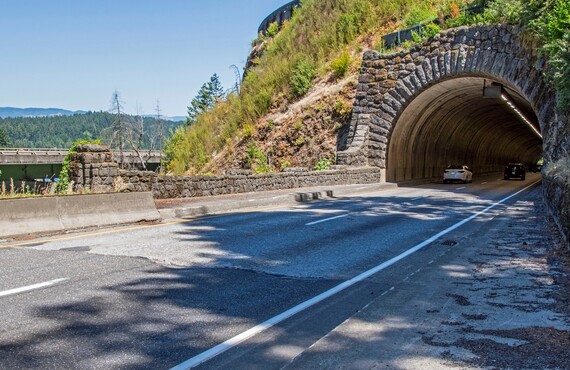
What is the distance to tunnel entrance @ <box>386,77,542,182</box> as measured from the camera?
108 feet

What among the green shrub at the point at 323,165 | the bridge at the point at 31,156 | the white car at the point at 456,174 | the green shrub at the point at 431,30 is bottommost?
the white car at the point at 456,174

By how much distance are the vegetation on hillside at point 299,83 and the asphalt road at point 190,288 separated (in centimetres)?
2135

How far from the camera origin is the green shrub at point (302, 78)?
39656 millimetres

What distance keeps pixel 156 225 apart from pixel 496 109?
35.8 m

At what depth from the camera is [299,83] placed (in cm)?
3981

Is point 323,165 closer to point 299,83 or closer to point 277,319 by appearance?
point 299,83

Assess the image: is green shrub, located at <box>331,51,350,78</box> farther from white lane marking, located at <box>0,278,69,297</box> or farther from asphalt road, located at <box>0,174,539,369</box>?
white lane marking, located at <box>0,278,69,297</box>

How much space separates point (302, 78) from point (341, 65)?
124 inches

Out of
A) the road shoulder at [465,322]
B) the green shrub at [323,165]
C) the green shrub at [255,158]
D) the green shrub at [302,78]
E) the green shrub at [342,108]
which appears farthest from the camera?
the green shrub at [302,78]

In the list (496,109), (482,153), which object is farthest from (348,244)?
(482,153)

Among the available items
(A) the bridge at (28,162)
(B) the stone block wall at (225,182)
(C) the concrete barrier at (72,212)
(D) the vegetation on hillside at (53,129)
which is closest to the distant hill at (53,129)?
(D) the vegetation on hillside at (53,129)

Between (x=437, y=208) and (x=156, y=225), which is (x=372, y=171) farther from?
(x=156, y=225)

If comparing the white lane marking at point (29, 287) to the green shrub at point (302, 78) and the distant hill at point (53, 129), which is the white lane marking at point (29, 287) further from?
the distant hill at point (53, 129)

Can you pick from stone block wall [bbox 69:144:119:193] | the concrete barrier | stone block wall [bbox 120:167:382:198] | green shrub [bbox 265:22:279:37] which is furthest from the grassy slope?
the concrete barrier
